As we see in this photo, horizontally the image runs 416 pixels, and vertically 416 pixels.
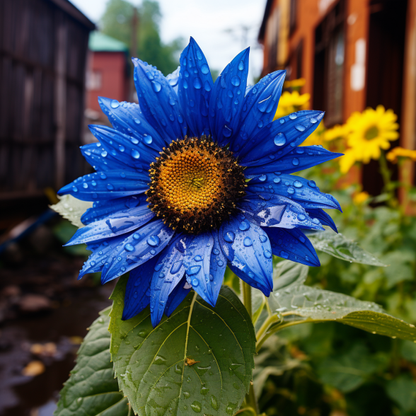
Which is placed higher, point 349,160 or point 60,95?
point 60,95

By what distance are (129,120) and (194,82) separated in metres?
0.16

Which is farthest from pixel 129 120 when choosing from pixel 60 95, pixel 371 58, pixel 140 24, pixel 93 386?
pixel 140 24

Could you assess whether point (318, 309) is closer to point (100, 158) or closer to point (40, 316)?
point (100, 158)

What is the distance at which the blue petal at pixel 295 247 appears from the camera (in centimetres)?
64

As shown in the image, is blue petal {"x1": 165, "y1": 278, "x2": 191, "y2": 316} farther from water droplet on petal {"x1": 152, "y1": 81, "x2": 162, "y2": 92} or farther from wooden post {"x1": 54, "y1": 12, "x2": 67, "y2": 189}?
wooden post {"x1": 54, "y1": 12, "x2": 67, "y2": 189}

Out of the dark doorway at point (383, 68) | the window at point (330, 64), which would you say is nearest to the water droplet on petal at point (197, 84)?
the dark doorway at point (383, 68)

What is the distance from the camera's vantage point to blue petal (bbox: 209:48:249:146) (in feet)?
2.36

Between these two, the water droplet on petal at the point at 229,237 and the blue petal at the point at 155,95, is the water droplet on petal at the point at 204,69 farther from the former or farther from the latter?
the water droplet on petal at the point at 229,237

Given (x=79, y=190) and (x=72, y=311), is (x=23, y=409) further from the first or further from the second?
(x=79, y=190)

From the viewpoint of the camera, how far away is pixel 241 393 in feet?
2.24

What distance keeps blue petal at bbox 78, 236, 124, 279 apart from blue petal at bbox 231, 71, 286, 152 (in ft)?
1.09

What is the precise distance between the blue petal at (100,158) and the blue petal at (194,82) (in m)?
0.18

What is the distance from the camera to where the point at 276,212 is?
25.9 inches

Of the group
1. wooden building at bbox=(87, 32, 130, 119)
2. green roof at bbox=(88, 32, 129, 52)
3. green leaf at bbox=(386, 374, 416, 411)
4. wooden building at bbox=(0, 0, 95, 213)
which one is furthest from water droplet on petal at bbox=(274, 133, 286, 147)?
green roof at bbox=(88, 32, 129, 52)
